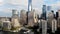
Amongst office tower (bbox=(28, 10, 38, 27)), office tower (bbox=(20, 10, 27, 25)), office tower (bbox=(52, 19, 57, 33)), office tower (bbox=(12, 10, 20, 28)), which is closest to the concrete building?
office tower (bbox=(12, 10, 20, 28))

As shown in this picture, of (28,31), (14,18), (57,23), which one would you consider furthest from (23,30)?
(57,23)

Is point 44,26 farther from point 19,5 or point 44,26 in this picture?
point 19,5

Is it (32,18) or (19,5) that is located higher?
(19,5)

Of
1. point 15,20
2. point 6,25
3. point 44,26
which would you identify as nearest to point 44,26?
point 44,26

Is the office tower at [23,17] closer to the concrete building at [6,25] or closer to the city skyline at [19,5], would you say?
the city skyline at [19,5]

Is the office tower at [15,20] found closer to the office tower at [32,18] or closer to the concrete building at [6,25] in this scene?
the concrete building at [6,25]

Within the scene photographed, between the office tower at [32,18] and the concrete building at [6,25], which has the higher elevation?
the office tower at [32,18]

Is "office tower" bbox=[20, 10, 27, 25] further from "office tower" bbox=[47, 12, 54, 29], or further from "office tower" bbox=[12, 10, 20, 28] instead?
"office tower" bbox=[47, 12, 54, 29]

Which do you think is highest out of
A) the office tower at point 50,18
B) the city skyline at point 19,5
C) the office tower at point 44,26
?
the city skyline at point 19,5

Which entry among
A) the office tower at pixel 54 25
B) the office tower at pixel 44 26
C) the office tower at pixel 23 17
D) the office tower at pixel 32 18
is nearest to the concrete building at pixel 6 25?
the office tower at pixel 23 17
